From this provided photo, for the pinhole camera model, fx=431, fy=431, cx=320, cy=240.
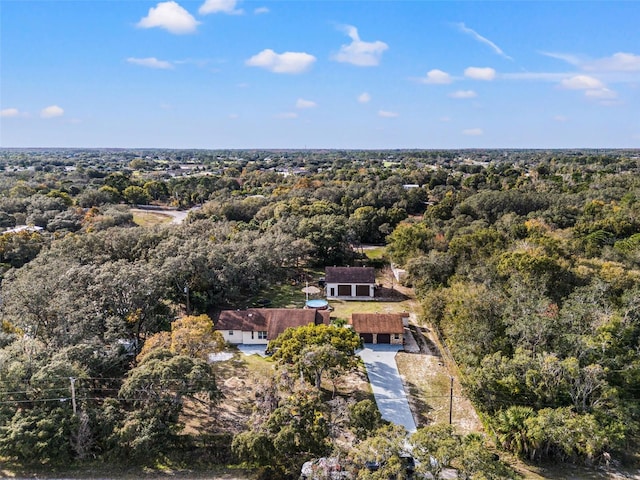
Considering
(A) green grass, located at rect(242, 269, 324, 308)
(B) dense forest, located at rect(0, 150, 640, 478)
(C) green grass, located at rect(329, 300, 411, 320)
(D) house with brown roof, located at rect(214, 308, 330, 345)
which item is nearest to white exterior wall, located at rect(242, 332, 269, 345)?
(D) house with brown roof, located at rect(214, 308, 330, 345)

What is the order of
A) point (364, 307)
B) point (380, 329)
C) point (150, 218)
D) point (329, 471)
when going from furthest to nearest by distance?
point (150, 218) < point (364, 307) < point (380, 329) < point (329, 471)

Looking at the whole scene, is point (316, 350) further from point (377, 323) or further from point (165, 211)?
point (165, 211)

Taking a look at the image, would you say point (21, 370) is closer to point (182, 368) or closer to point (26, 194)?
point (182, 368)

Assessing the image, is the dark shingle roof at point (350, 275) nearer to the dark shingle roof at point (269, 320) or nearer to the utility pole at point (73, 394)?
the dark shingle roof at point (269, 320)

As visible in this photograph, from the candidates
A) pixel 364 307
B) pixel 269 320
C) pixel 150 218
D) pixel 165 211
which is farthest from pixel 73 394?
pixel 165 211

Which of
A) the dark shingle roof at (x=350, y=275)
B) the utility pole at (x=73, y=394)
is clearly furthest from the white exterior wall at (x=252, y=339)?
the utility pole at (x=73, y=394)

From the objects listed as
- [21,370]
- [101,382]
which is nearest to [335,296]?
[101,382]
